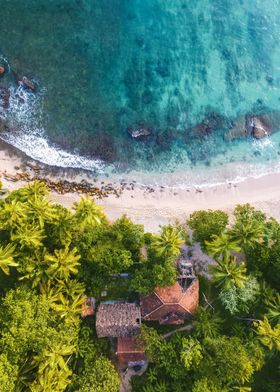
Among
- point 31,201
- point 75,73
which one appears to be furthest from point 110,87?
point 31,201

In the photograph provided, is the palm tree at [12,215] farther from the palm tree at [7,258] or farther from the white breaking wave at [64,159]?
the white breaking wave at [64,159]

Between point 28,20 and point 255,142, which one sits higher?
point 28,20

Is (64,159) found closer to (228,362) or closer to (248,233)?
(248,233)

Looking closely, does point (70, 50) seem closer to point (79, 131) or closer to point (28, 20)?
point (28, 20)

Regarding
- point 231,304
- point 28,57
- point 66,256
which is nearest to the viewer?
point 66,256

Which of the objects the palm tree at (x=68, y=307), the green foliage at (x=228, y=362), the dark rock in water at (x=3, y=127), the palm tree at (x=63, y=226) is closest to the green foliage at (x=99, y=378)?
the palm tree at (x=68, y=307)

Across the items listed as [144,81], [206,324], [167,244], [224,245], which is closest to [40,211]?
[167,244]
